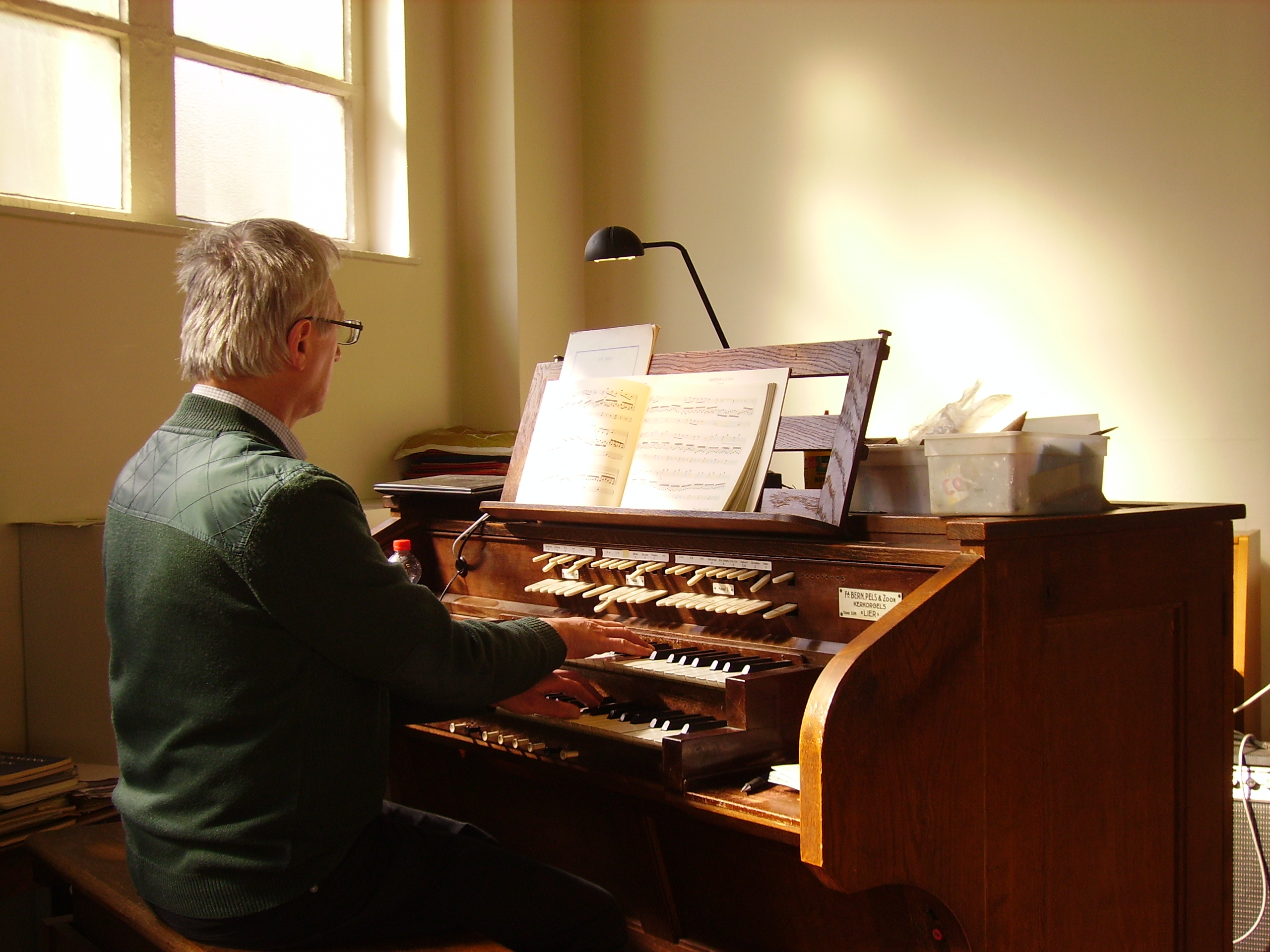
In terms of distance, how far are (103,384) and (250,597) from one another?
7.63 ft

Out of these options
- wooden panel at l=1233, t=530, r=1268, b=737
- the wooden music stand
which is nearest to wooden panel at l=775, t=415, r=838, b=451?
the wooden music stand

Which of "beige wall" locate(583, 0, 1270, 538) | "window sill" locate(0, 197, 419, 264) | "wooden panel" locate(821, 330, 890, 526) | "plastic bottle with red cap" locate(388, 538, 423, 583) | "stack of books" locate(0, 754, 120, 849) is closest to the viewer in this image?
"wooden panel" locate(821, 330, 890, 526)

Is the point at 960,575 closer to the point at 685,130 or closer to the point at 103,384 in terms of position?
the point at 103,384

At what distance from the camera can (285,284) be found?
1670 millimetres

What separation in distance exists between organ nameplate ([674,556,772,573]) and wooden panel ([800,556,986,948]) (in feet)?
1.36

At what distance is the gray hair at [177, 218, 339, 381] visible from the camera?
64.7 inches

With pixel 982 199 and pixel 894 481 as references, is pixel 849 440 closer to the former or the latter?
pixel 894 481

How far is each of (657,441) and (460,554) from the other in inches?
24.9

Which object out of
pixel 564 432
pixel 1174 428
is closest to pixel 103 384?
pixel 564 432

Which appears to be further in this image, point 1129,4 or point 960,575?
point 1129,4

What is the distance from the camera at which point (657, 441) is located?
6.84 ft

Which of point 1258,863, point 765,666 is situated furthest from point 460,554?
point 1258,863

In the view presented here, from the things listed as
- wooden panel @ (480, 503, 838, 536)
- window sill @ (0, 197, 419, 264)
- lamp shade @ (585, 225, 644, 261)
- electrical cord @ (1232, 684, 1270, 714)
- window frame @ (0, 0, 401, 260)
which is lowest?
electrical cord @ (1232, 684, 1270, 714)

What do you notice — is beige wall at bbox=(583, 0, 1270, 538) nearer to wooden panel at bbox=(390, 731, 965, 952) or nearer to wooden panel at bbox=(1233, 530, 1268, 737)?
wooden panel at bbox=(1233, 530, 1268, 737)
